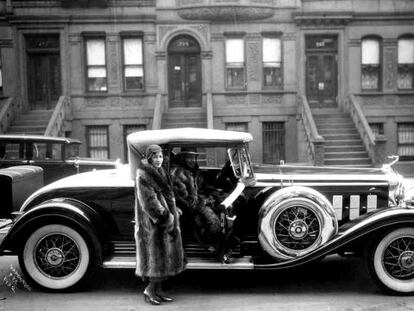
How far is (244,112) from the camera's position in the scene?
20.0 meters

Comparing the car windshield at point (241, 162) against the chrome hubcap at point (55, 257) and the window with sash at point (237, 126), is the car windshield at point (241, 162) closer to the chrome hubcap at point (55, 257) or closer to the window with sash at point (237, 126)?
the chrome hubcap at point (55, 257)

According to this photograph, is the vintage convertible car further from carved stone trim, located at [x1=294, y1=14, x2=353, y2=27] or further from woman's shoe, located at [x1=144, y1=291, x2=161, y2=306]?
carved stone trim, located at [x1=294, y1=14, x2=353, y2=27]

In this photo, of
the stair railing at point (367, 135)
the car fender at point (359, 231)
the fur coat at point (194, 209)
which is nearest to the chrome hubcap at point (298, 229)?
the car fender at point (359, 231)

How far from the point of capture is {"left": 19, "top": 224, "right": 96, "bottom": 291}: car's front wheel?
585 centimetres

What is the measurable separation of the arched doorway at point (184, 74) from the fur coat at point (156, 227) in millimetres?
15201

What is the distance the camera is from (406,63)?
2069 cm

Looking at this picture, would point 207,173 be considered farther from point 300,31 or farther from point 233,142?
point 300,31

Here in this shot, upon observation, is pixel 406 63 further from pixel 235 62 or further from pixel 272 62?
pixel 235 62

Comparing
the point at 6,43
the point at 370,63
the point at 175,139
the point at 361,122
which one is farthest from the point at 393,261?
the point at 6,43

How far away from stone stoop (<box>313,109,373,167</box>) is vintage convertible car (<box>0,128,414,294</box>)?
10.8 m

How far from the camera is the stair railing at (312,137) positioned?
1630 centimetres

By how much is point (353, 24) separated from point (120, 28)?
990 cm

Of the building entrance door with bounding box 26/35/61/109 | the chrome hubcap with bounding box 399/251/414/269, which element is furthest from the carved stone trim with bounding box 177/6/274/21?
the chrome hubcap with bounding box 399/251/414/269

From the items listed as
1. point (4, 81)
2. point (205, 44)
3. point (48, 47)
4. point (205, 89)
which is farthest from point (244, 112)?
point (4, 81)
